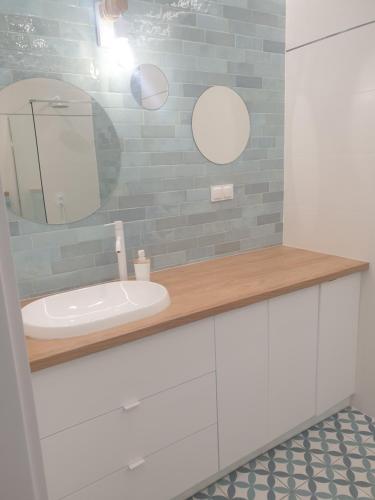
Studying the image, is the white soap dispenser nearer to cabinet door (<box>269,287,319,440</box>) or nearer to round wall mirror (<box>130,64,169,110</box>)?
cabinet door (<box>269,287,319,440</box>)

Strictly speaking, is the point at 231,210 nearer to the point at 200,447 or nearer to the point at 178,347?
the point at 178,347

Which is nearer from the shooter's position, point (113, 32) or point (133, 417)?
point (133, 417)

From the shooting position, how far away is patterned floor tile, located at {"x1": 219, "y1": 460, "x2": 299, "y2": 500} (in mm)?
1576

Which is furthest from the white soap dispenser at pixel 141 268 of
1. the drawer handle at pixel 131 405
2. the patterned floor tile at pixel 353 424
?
the patterned floor tile at pixel 353 424

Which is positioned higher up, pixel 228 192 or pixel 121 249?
pixel 228 192

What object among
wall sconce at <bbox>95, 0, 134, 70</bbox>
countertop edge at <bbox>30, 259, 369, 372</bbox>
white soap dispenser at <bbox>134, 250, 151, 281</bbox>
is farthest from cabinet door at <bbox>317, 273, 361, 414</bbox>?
wall sconce at <bbox>95, 0, 134, 70</bbox>

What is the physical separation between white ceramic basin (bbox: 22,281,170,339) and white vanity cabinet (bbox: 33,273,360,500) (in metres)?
0.10

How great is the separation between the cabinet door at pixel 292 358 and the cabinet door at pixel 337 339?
58mm

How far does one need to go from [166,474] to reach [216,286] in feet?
2.51

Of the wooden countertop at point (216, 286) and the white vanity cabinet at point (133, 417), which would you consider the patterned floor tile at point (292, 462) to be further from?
the wooden countertop at point (216, 286)

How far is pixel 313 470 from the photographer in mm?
1692

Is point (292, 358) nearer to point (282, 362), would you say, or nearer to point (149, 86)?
point (282, 362)

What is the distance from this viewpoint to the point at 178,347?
1379 mm

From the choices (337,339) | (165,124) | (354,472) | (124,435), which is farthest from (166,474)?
(165,124)
